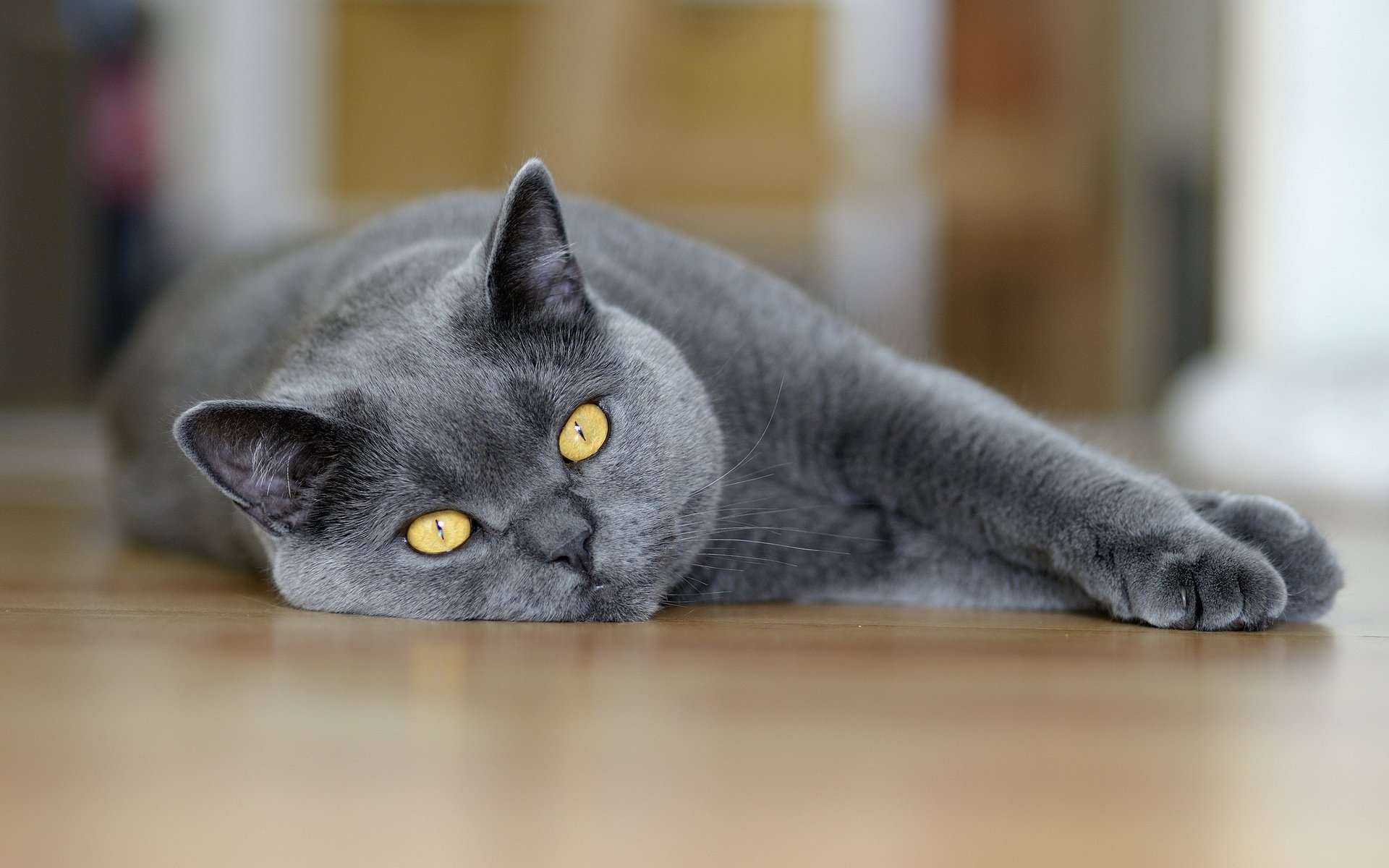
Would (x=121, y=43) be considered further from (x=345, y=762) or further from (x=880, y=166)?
(x=345, y=762)

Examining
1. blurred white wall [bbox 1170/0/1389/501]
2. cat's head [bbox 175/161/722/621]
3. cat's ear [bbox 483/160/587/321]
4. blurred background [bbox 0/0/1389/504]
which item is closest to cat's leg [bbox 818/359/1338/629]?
cat's head [bbox 175/161/722/621]

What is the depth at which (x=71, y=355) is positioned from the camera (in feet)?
17.3

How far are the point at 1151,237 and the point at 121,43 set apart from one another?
3.80m

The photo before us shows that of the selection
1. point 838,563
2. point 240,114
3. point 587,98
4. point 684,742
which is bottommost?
point 838,563

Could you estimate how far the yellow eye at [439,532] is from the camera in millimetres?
1071


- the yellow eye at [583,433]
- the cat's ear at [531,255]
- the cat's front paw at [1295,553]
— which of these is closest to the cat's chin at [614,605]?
the yellow eye at [583,433]

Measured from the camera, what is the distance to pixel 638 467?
1101mm

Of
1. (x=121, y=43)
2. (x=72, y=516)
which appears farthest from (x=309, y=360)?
(x=121, y=43)

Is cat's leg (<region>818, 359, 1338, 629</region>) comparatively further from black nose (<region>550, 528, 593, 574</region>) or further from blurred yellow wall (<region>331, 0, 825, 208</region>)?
blurred yellow wall (<region>331, 0, 825, 208</region>)

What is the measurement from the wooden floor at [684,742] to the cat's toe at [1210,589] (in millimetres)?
32

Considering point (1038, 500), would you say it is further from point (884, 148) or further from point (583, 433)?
point (884, 148)

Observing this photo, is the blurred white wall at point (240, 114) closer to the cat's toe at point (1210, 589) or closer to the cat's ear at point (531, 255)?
the cat's ear at point (531, 255)

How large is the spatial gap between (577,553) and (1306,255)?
233 centimetres

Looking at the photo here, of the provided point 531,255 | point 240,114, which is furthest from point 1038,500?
point 240,114
